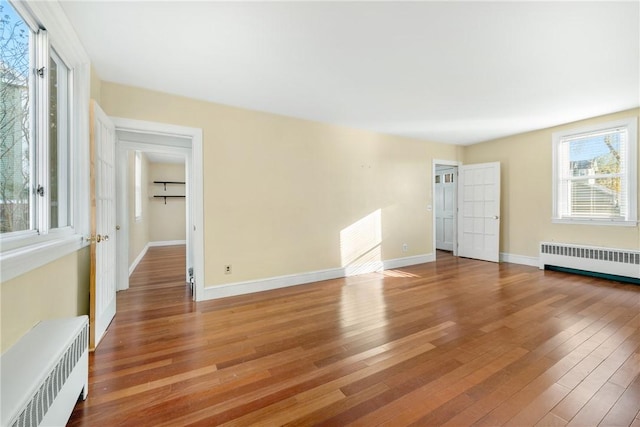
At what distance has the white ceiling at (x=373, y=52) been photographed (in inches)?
73.8

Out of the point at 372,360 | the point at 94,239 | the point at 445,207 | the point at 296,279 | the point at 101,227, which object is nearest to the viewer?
the point at 372,360

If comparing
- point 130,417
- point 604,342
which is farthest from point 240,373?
point 604,342

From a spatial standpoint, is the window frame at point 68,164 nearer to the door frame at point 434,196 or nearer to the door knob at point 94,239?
the door knob at point 94,239

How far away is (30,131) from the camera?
65.2 inches

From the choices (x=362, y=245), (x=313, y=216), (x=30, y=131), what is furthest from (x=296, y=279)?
(x=30, y=131)

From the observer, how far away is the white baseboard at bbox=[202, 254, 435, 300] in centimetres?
344

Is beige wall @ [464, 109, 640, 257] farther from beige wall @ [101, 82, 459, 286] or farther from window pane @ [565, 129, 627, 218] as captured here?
beige wall @ [101, 82, 459, 286]

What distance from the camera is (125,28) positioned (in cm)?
203

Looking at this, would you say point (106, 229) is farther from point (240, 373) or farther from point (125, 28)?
point (240, 373)

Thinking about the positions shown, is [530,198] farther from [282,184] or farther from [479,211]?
[282,184]

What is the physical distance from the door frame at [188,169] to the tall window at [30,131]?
3.08 ft

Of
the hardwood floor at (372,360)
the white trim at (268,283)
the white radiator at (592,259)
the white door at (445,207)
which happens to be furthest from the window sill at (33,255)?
the white door at (445,207)

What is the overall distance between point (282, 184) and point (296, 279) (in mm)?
1398

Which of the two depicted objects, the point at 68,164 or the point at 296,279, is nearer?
the point at 68,164
